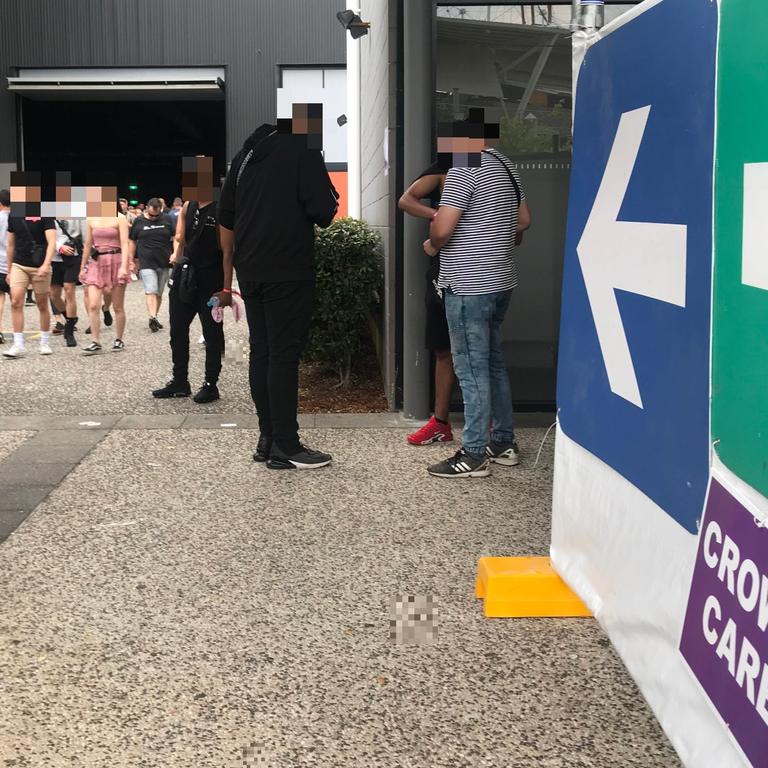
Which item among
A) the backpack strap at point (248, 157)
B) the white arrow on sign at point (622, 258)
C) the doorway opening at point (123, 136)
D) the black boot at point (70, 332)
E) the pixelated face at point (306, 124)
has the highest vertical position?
the doorway opening at point (123, 136)

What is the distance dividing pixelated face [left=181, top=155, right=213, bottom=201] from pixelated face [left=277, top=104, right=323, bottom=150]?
6.44 feet

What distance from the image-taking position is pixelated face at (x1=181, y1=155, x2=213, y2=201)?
7.12 metres

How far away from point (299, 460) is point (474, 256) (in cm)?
159

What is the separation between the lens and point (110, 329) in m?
12.9

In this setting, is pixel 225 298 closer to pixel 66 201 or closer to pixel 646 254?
pixel 646 254

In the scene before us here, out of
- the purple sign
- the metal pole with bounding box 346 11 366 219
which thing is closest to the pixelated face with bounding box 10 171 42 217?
the metal pole with bounding box 346 11 366 219

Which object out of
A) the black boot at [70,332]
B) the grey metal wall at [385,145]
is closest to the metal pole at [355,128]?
the grey metal wall at [385,145]

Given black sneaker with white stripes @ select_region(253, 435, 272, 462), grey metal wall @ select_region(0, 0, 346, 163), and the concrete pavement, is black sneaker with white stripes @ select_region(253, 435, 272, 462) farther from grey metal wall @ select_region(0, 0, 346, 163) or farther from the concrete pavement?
grey metal wall @ select_region(0, 0, 346, 163)

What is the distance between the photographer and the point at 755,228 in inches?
79.3

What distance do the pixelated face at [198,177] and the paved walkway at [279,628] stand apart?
2219mm

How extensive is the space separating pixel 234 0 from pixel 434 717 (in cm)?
2534

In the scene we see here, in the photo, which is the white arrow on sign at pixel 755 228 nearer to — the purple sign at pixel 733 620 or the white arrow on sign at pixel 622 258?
the white arrow on sign at pixel 622 258

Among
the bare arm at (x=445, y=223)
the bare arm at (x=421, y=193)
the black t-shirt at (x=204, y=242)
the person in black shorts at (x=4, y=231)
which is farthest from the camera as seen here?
the person in black shorts at (x=4, y=231)

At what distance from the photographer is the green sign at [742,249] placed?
1987mm
